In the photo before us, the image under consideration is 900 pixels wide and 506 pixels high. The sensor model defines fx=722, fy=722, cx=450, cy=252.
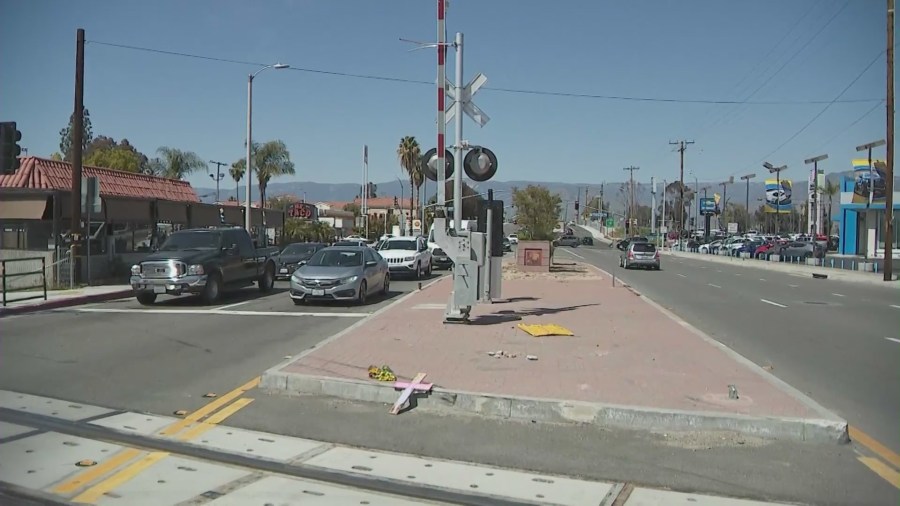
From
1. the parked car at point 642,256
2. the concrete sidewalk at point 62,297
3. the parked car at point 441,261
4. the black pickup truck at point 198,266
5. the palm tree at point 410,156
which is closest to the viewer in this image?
the concrete sidewalk at point 62,297

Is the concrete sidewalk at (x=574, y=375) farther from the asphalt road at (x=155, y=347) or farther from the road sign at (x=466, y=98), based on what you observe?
the road sign at (x=466, y=98)

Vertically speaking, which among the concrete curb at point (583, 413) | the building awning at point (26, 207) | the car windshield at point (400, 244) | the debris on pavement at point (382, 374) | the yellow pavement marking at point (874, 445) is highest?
the building awning at point (26, 207)

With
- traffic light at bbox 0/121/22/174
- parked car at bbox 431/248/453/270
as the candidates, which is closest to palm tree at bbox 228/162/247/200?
parked car at bbox 431/248/453/270

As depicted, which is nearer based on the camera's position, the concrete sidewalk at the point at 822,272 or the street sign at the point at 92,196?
the street sign at the point at 92,196

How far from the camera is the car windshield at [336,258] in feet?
61.3

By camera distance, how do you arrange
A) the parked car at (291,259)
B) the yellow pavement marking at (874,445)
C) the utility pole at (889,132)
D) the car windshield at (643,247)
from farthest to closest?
1. the car windshield at (643,247)
2. the utility pole at (889,132)
3. the parked car at (291,259)
4. the yellow pavement marking at (874,445)

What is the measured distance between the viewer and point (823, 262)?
1818 inches

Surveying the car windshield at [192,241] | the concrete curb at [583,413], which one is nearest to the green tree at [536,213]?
the car windshield at [192,241]

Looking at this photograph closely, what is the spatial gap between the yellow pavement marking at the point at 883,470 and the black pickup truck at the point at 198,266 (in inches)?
587

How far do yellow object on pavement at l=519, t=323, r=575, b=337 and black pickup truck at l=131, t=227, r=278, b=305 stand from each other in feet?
28.6

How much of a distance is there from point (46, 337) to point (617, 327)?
1018 centimetres

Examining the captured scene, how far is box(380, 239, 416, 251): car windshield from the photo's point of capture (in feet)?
95.6

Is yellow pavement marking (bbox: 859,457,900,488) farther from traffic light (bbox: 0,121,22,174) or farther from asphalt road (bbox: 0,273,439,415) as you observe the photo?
traffic light (bbox: 0,121,22,174)

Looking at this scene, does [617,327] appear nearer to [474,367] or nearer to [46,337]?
[474,367]
